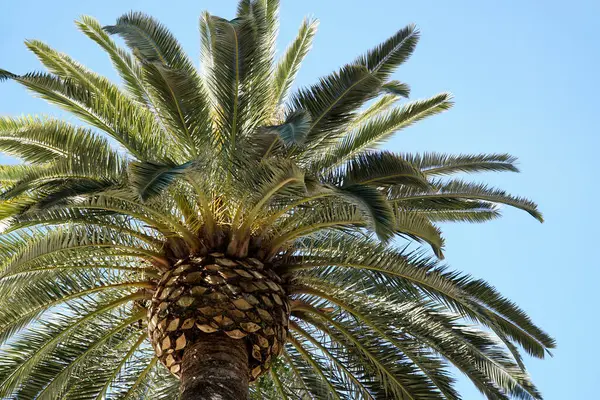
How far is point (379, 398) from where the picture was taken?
10.2 meters

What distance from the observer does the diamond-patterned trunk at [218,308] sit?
9.02m

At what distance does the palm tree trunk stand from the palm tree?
0.07 feet

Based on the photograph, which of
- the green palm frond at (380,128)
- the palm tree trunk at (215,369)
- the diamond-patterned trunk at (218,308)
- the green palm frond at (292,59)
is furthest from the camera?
the green palm frond at (292,59)

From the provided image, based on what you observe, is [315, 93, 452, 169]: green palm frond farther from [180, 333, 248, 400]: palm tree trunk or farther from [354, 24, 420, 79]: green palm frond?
[180, 333, 248, 400]: palm tree trunk

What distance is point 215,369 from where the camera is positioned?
8.75m

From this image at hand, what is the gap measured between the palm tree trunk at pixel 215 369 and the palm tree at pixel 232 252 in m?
0.02

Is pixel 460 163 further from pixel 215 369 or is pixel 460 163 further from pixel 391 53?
pixel 215 369

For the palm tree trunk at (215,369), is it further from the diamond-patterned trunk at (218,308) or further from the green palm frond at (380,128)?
the green palm frond at (380,128)

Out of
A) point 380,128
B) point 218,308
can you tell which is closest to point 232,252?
point 218,308

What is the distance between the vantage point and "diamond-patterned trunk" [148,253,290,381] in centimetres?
902

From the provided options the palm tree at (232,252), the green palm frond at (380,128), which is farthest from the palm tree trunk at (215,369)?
the green palm frond at (380,128)

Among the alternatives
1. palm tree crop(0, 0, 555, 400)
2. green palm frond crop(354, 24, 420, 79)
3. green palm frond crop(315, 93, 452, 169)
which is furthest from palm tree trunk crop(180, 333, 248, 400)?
green palm frond crop(354, 24, 420, 79)

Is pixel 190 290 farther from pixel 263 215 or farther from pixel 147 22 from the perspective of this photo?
pixel 147 22

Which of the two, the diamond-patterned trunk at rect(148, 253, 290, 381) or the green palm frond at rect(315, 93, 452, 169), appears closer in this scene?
the diamond-patterned trunk at rect(148, 253, 290, 381)
